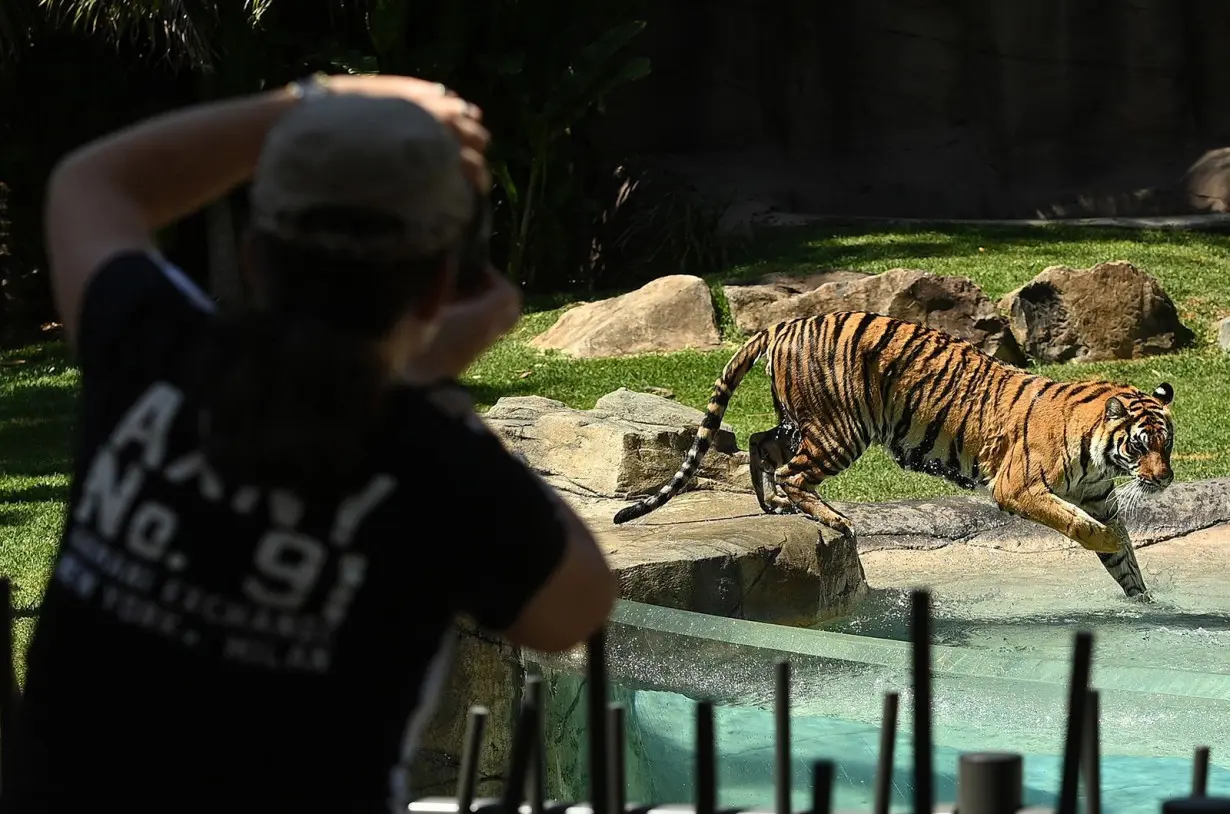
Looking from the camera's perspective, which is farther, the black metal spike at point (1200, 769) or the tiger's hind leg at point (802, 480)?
the tiger's hind leg at point (802, 480)

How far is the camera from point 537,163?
47.4 ft

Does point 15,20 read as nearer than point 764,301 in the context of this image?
No

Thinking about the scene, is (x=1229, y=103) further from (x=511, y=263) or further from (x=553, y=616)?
(x=553, y=616)

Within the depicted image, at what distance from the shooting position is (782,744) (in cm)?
181

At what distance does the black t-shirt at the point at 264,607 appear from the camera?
1.25 metres

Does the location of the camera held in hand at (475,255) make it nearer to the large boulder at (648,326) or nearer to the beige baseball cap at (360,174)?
the beige baseball cap at (360,174)

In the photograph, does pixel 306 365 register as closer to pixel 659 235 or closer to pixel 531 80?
pixel 531 80

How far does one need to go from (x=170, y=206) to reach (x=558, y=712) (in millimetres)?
3560

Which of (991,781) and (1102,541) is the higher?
(991,781)

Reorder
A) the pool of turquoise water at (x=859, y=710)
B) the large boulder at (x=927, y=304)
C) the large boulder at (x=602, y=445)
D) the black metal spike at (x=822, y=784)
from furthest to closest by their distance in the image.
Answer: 1. the large boulder at (x=927, y=304)
2. the large boulder at (x=602, y=445)
3. the pool of turquoise water at (x=859, y=710)
4. the black metal spike at (x=822, y=784)

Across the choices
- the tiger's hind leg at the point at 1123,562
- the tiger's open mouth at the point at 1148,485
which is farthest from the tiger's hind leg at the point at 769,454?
the tiger's open mouth at the point at 1148,485

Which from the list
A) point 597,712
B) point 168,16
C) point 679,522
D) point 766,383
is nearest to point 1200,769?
point 597,712

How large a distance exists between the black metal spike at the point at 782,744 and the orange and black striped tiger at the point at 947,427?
4.49 metres

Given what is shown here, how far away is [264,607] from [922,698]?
67cm
